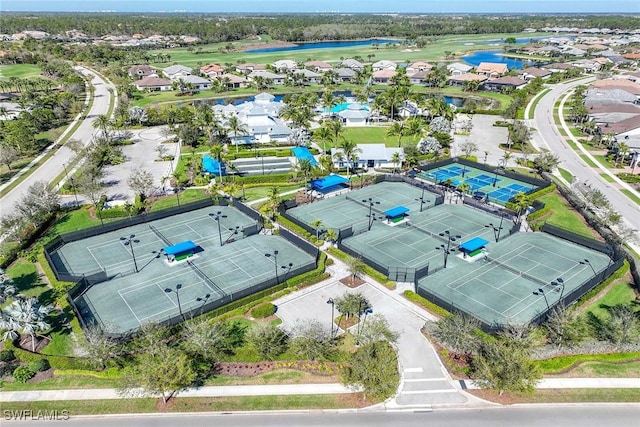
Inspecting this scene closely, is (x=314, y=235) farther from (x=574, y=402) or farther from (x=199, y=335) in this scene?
(x=574, y=402)

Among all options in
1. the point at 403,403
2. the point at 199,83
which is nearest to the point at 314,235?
the point at 403,403

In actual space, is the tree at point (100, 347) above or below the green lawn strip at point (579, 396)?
above

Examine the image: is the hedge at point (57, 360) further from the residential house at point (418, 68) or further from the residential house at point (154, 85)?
the residential house at point (418, 68)

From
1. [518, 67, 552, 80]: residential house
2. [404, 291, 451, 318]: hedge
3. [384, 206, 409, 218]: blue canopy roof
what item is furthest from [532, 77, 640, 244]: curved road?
[404, 291, 451, 318]: hedge

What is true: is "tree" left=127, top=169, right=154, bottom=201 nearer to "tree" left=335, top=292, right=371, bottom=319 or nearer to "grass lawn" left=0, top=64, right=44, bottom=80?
"tree" left=335, top=292, right=371, bottom=319

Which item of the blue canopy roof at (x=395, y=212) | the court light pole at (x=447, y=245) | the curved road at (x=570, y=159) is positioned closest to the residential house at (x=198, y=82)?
the curved road at (x=570, y=159)

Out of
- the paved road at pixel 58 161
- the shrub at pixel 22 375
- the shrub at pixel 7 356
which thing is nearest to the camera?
the shrub at pixel 22 375
